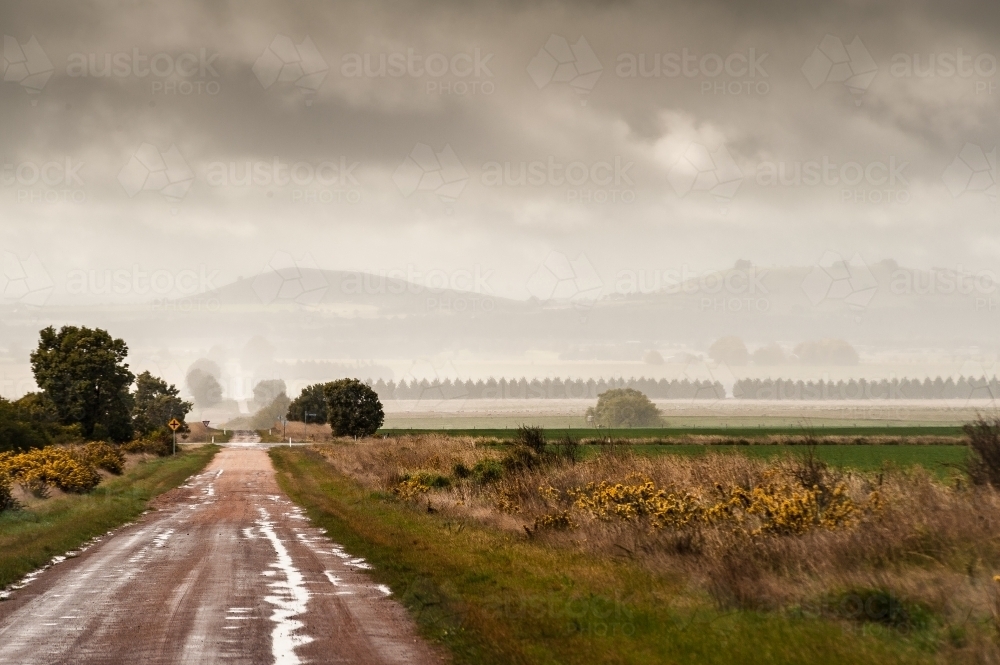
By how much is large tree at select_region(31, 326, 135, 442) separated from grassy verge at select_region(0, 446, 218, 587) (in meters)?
40.8

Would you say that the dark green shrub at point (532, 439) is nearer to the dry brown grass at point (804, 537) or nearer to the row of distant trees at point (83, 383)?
the dry brown grass at point (804, 537)

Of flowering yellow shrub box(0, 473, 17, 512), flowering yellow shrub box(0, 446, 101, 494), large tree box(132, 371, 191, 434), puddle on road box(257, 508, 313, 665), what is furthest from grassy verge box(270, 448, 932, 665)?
large tree box(132, 371, 191, 434)

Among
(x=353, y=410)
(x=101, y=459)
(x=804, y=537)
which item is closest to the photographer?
(x=804, y=537)

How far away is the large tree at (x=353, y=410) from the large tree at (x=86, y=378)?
45524 millimetres

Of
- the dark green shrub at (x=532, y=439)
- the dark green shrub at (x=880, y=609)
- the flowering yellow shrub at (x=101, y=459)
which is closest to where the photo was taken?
the dark green shrub at (x=880, y=609)

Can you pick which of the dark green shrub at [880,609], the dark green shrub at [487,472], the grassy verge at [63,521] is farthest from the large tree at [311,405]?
the dark green shrub at [880,609]

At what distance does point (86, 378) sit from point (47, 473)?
2041 inches

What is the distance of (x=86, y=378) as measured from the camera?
8431 cm

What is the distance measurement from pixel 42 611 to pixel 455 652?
648cm

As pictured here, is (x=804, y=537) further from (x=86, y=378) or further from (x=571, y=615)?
(x=86, y=378)

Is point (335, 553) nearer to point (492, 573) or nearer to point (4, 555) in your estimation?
point (492, 573)

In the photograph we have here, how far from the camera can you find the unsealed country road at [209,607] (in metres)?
10.3

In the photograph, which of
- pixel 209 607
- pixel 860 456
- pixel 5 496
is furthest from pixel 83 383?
pixel 209 607

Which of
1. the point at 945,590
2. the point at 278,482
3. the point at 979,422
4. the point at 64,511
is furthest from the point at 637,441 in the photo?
the point at 945,590
